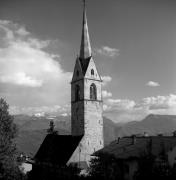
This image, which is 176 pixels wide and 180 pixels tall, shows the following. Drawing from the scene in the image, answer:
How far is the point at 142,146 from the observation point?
1437 inches

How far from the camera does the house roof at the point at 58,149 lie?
4392 centimetres

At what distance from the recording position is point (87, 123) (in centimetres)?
4547

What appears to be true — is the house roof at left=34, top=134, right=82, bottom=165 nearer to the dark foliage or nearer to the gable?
the dark foliage

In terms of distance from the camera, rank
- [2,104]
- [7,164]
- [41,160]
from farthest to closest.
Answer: [41,160] → [2,104] → [7,164]

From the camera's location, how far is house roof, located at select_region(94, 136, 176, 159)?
34500 millimetres

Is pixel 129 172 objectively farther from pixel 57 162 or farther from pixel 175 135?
pixel 57 162

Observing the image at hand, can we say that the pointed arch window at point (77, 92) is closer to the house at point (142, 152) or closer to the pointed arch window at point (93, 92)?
the pointed arch window at point (93, 92)

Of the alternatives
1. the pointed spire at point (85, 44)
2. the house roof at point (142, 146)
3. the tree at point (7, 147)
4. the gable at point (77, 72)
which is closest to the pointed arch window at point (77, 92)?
the gable at point (77, 72)

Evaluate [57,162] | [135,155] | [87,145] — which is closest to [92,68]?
[87,145]

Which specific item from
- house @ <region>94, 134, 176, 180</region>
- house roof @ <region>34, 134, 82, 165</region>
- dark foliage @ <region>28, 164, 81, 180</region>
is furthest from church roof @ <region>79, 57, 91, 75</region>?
dark foliage @ <region>28, 164, 81, 180</region>

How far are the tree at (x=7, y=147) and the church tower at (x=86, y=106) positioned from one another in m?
12.9

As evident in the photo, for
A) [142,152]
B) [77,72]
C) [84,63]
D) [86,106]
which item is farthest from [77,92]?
[142,152]

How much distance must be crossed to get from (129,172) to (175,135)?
789 cm

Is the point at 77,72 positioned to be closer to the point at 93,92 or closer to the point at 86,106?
the point at 93,92
